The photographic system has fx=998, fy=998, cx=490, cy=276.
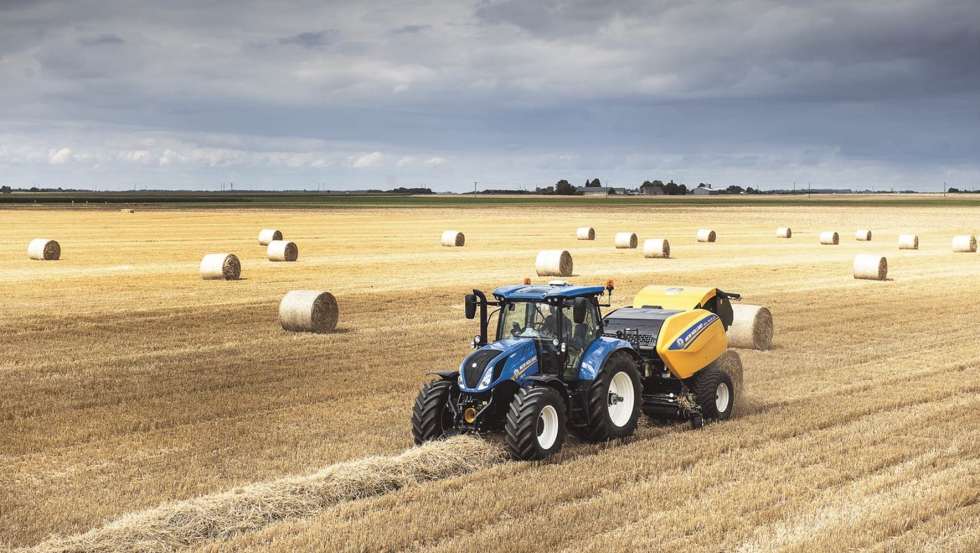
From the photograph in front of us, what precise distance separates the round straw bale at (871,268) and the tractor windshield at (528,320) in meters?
23.2

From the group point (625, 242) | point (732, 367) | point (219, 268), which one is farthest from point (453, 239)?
point (732, 367)

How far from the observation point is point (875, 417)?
12.2 metres

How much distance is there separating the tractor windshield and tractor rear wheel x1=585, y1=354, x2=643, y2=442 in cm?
74

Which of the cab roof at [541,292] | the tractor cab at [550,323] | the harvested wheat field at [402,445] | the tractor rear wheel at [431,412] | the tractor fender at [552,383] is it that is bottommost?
the harvested wheat field at [402,445]

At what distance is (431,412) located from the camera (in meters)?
10.2

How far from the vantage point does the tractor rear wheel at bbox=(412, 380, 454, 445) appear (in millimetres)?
10234

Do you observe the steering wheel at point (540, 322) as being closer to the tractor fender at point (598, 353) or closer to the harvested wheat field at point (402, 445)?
the tractor fender at point (598, 353)

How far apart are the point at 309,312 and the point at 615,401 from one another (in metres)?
9.88

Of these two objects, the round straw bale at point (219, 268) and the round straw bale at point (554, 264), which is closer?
the round straw bale at point (219, 268)

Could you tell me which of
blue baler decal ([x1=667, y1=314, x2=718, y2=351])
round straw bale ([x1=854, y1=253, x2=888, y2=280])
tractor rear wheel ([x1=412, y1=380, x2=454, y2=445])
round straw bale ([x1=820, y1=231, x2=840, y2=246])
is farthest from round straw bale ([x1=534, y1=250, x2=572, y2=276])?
round straw bale ([x1=820, y1=231, x2=840, y2=246])

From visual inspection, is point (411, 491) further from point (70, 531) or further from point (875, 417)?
point (875, 417)

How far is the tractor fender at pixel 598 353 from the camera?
1048 centimetres

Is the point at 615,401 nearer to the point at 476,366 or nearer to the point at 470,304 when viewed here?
the point at 476,366

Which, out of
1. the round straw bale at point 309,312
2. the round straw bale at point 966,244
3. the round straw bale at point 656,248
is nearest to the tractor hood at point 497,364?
the round straw bale at point 309,312
